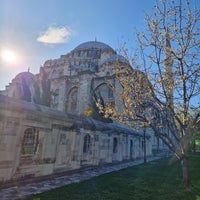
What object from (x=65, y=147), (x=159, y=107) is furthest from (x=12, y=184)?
(x=159, y=107)

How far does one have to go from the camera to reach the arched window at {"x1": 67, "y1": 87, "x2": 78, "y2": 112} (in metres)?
34.7

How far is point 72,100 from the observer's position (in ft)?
115

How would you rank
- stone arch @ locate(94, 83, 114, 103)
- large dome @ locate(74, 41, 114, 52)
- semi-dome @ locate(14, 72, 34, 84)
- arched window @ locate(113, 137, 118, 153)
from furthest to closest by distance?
large dome @ locate(74, 41, 114, 52) < semi-dome @ locate(14, 72, 34, 84) < stone arch @ locate(94, 83, 114, 103) < arched window @ locate(113, 137, 118, 153)

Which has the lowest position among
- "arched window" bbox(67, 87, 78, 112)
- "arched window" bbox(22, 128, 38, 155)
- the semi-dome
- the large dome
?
"arched window" bbox(22, 128, 38, 155)

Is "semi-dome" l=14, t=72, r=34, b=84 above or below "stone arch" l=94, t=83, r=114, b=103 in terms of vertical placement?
above

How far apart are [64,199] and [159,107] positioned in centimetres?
547

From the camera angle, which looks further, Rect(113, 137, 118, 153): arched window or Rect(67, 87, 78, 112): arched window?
Rect(67, 87, 78, 112): arched window

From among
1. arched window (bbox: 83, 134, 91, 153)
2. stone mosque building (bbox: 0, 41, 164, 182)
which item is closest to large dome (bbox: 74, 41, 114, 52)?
stone mosque building (bbox: 0, 41, 164, 182)

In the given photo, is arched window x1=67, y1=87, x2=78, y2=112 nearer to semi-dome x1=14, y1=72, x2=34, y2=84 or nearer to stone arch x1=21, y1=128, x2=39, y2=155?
semi-dome x1=14, y1=72, x2=34, y2=84

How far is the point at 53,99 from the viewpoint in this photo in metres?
37.0

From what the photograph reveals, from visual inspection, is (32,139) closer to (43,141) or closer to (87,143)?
(43,141)

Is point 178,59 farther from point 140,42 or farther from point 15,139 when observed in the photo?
point 15,139

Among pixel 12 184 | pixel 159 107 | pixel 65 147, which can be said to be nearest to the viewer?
pixel 12 184

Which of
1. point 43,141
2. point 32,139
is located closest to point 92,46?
point 43,141
